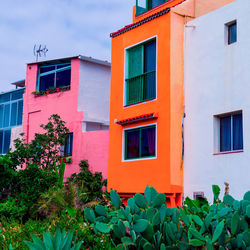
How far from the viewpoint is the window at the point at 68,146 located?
71.1 feet

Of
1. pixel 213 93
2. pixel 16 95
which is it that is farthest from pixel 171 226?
pixel 16 95

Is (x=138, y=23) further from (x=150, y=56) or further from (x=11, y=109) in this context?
(x=11, y=109)

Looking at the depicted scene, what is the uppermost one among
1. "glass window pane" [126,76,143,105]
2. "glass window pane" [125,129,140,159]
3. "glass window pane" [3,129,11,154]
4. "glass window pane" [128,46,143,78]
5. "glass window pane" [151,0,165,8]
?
"glass window pane" [151,0,165,8]

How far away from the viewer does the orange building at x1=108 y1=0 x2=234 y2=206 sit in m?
15.0

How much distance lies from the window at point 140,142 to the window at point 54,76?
731 centimetres

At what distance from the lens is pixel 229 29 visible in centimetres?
1427

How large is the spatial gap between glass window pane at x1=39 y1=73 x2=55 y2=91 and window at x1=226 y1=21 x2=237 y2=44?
11.7m

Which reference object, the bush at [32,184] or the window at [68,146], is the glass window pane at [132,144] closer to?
the bush at [32,184]

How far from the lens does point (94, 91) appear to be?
22.5 m

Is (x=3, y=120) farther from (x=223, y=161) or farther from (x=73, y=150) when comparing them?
(x=223, y=161)

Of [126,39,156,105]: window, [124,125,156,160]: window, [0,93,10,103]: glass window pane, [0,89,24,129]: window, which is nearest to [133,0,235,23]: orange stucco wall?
[126,39,156,105]: window

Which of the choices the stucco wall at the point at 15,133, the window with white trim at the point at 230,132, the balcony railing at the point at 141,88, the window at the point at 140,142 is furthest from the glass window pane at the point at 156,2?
the stucco wall at the point at 15,133

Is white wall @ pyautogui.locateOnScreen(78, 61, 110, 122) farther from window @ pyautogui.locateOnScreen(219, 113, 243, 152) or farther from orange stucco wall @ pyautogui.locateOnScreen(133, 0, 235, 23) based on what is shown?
window @ pyautogui.locateOnScreen(219, 113, 243, 152)

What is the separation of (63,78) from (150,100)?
27.4 ft
